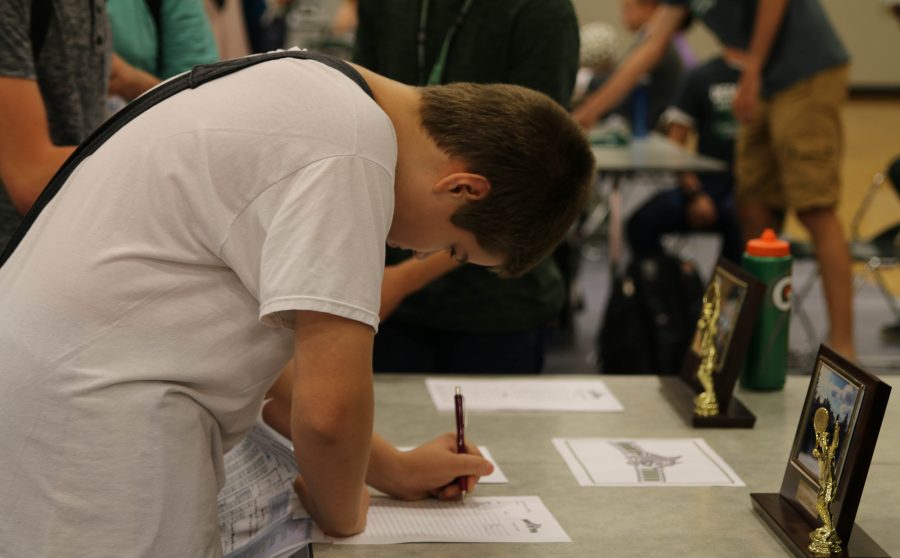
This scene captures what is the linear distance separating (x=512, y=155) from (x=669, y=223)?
3.88m

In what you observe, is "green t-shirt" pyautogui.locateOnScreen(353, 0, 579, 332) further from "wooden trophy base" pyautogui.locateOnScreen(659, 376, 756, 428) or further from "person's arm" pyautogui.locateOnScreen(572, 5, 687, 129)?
"person's arm" pyautogui.locateOnScreen(572, 5, 687, 129)

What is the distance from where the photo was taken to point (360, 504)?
4.38ft

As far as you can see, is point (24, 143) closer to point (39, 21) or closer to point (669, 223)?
point (39, 21)

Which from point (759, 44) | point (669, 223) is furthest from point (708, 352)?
point (669, 223)

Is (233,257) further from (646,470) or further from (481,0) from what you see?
(481,0)

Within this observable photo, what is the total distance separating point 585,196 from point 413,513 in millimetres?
464

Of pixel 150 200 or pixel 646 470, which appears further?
pixel 646 470

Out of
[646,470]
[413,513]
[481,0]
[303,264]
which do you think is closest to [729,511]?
[646,470]

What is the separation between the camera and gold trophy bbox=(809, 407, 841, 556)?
126 centimetres

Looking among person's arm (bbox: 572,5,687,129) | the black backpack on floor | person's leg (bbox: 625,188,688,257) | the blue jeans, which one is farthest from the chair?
person's arm (bbox: 572,5,687,129)

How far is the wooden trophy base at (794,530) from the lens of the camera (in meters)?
1.27

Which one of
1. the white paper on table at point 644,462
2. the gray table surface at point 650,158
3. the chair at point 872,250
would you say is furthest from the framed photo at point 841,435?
the chair at point 872,250

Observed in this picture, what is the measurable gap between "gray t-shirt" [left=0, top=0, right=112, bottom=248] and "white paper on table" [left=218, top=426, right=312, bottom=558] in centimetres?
55

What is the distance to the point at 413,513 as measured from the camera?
144 centimetres
